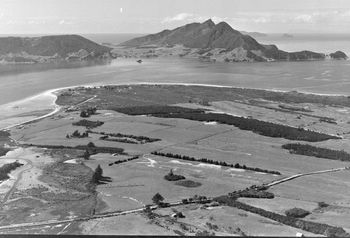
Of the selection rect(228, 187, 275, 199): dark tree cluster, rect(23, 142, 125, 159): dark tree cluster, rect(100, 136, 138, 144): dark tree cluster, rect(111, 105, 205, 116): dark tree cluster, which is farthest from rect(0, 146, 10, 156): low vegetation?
rect(228, 187, 275, 199): dark tree cluster

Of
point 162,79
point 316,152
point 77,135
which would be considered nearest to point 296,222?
point 316,152

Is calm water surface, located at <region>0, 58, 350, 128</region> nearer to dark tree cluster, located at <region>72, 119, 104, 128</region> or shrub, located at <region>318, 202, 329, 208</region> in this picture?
dark tree cluster, located at <region>72, 119, 104, 128</region>

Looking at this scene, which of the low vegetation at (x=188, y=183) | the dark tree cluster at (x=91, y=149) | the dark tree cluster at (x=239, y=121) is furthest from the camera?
the dark tree cluster at (x=239, y=121)

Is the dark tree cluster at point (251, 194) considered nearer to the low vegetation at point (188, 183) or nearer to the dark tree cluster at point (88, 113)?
the low vegetation at point (188, 183)

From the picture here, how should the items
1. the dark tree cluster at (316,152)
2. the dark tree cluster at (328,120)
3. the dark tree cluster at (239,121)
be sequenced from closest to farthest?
the dark tree cluster at (316,152) < the dark tree cluster at (239,121) < the dark tree cluster at (328,120)

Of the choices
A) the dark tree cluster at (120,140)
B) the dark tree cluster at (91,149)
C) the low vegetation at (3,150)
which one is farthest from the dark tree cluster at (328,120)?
the low vegetation at (3,150)

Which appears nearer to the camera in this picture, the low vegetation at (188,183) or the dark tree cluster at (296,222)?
the dark tree cluster at (296,222)

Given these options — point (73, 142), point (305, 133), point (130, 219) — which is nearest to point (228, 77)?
point (305, 133)

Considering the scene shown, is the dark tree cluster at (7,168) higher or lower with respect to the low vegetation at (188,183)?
lower
